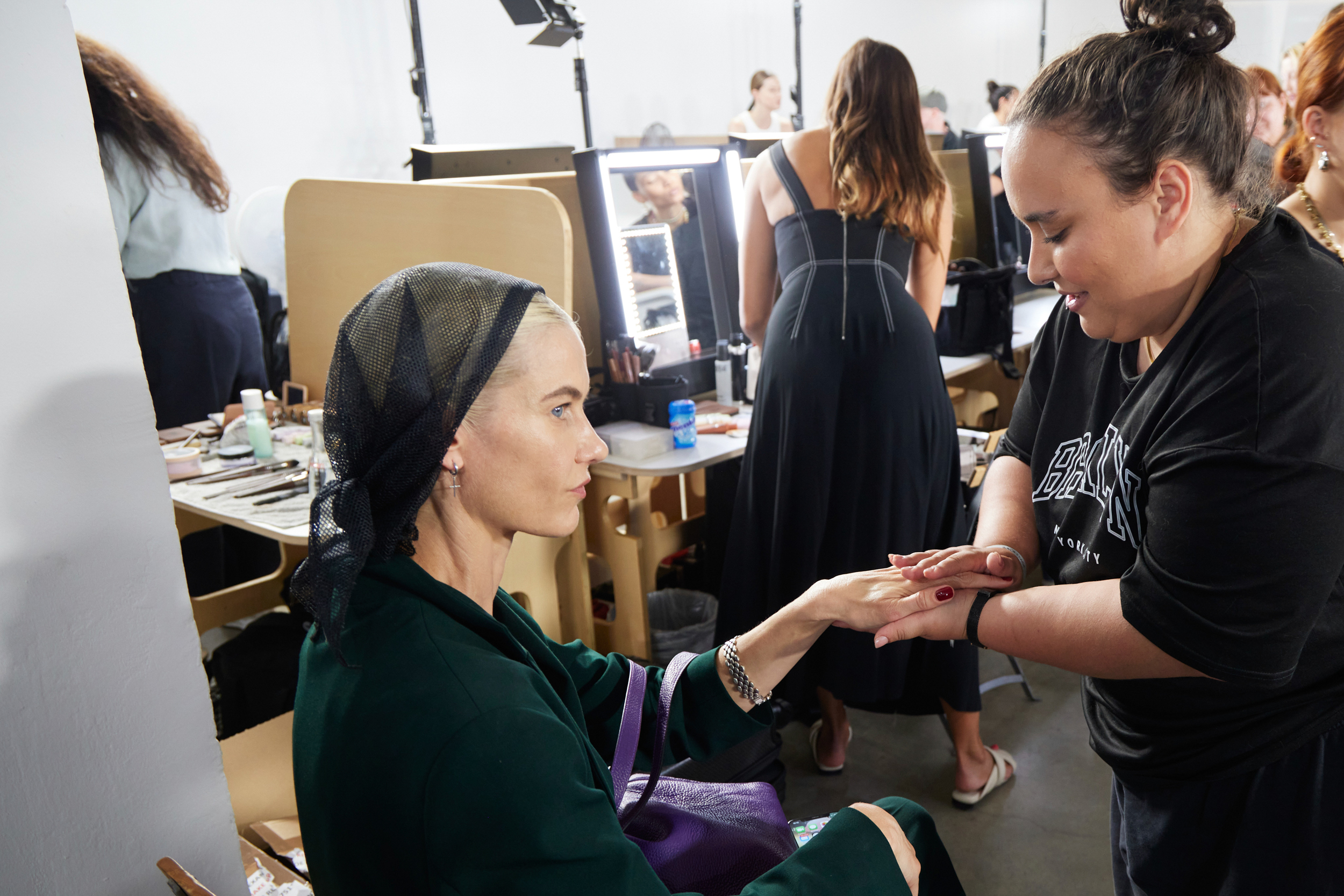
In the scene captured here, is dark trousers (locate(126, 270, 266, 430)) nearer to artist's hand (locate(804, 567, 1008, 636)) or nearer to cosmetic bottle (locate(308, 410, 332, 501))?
cosmetic bottle (locate(308, 410, 332, 501))

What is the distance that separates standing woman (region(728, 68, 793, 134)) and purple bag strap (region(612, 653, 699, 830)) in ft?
21.8

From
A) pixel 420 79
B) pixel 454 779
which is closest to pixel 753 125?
pixel 420 79

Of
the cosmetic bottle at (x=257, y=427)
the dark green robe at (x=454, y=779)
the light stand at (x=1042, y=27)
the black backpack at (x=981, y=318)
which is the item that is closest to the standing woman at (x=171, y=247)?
the cosmetic bottle at (x=257, y=427)

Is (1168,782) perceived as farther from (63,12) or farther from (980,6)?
(980,6)

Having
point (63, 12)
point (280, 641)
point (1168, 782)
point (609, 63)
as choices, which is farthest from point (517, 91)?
point (1168, 782)

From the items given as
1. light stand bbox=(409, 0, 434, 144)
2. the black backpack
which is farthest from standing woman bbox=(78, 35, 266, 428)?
the black backpack

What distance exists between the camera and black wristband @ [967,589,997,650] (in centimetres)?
117

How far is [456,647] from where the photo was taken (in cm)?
90

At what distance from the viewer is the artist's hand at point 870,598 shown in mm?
1272

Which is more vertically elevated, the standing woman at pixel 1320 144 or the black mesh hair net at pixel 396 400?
the standing woman at pixel 1320 144

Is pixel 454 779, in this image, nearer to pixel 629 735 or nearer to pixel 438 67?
pixel 629 735

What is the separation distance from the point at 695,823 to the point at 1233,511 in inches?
27.0

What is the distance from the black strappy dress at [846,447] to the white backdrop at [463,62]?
1420 millimetres

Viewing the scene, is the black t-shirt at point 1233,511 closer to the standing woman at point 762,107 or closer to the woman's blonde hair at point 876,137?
the woman's blonde hair at point 876,137
